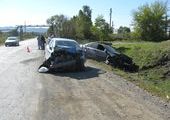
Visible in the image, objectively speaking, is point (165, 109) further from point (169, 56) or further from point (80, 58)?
point (169, 56)

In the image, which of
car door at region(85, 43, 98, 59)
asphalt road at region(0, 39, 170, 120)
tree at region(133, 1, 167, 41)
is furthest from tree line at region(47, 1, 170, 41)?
asphalt road at region(0, 39, 170, 120)

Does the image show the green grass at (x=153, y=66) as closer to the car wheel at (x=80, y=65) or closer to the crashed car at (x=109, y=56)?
the crashed car at (x=109, y=56)

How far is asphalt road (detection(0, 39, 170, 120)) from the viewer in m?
10.3

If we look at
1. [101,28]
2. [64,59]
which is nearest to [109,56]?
[64,59]

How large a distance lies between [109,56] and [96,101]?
16701 mm

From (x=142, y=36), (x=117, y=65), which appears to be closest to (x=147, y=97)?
(x=117, y=65)

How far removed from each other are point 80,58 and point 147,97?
8685mm

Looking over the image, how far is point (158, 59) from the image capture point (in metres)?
30.9

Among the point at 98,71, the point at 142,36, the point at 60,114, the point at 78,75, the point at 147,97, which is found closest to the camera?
the point at 60,114

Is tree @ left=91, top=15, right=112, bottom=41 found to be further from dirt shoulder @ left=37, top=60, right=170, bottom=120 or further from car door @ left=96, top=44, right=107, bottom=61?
dirt shoulder @ left=37, top=60, right=170, bottom=120

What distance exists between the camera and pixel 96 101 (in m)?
12.3

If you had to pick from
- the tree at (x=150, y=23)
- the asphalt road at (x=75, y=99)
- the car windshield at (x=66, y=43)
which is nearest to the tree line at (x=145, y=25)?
the tree at (x=150, y=23)

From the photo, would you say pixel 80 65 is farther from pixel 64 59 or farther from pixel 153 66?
pixel 153 66

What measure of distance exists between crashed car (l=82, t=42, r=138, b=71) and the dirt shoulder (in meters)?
10.3
